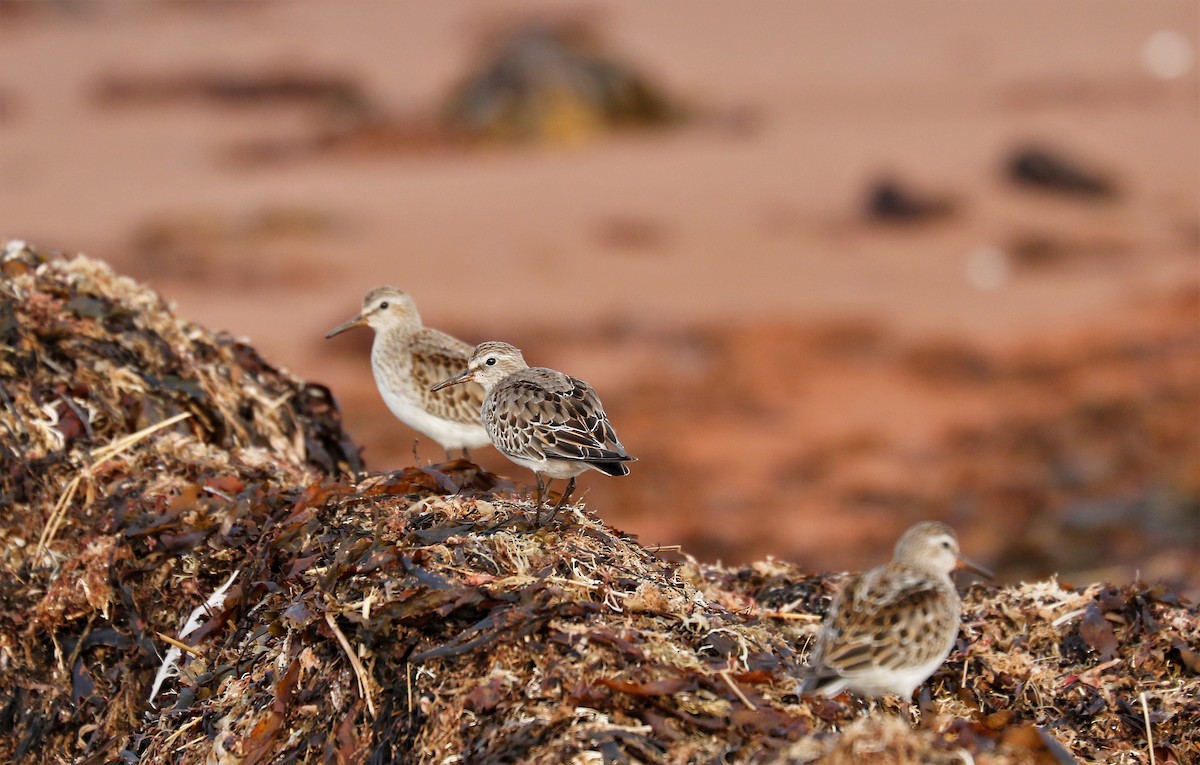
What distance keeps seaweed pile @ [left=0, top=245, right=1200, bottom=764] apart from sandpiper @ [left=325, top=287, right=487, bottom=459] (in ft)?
1.95

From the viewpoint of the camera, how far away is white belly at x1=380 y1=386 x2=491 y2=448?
741 cm

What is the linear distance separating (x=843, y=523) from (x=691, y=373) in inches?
220

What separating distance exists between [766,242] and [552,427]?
79.2 feet

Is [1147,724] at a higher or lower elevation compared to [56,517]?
lower

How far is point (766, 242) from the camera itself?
1156 inches

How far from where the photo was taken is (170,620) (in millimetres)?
6105

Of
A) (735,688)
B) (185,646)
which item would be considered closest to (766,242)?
(185,646)

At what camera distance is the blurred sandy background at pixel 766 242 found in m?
18.3

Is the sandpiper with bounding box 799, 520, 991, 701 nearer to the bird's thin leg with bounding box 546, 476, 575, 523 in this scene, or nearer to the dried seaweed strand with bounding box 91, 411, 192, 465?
the bird's thin leg with bounding box 546, 476, 575, 523

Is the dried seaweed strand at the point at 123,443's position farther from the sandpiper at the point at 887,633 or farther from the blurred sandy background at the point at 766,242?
the sandpiper at the point at 887,633

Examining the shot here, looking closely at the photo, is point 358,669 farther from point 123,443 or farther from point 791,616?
point 123,443

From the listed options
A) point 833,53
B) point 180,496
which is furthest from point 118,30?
point 180,496

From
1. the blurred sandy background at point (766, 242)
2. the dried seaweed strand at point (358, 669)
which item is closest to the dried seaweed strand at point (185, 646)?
the dried seaweed strand at point (358, 669)

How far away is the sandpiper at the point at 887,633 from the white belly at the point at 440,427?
8.94ft
